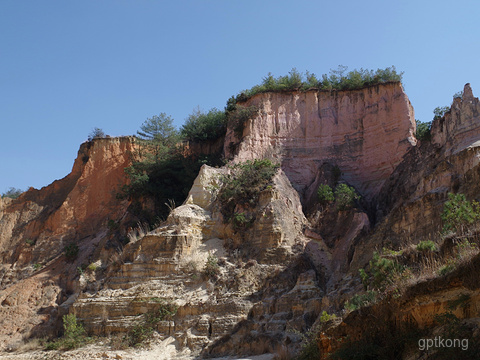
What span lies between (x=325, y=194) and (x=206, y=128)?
11.0 m

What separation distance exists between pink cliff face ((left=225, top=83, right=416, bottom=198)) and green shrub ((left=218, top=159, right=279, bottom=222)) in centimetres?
252

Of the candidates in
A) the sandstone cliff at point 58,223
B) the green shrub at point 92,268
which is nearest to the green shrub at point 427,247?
the green shrub at point 92,268

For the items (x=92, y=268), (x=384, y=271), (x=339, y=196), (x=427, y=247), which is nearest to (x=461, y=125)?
(x=339, y=196)

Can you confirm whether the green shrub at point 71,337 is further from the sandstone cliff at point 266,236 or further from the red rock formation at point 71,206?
the red rock formation at point 71,206

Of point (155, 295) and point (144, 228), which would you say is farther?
point (144, 228)

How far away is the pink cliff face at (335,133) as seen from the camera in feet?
93.4

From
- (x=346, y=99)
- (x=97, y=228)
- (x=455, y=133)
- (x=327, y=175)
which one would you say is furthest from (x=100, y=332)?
(x=346, y=99)

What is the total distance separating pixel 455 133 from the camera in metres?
21.8

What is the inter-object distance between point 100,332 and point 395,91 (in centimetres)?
1950

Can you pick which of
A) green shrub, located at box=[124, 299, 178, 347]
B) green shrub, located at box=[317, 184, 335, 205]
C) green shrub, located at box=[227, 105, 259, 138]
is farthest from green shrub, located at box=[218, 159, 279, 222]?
green shrub, located at box=[124, 299, 178, 347]

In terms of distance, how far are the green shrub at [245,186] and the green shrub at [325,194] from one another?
7.85 feet

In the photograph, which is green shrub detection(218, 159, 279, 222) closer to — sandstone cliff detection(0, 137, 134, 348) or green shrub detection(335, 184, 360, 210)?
green shrub detection(335, 184, 360, 210)

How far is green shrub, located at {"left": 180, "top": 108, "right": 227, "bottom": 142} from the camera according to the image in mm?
33750

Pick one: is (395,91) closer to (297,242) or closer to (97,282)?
(297,242)
